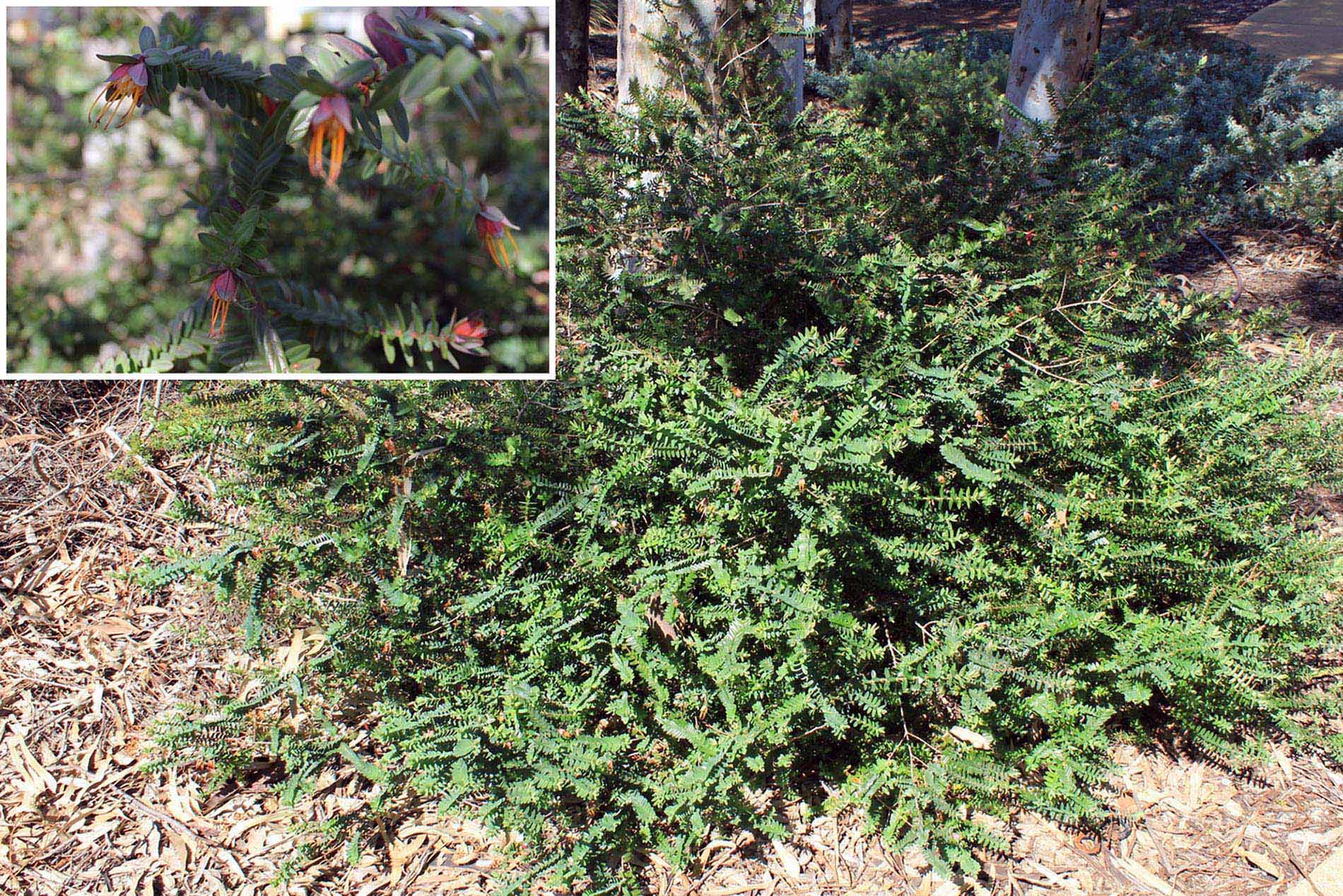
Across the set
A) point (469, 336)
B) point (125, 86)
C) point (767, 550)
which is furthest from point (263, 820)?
point (125, 86)

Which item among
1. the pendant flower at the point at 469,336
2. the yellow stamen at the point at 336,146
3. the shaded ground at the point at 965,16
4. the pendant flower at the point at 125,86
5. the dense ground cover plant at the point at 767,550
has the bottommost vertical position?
the dense ground cover plant at the point at 767,550

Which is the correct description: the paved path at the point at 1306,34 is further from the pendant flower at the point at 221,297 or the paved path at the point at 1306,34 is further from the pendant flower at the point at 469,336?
the pendant flower at the point at 221,297

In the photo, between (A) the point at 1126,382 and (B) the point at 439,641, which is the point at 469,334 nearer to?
(B) the point at 439,641

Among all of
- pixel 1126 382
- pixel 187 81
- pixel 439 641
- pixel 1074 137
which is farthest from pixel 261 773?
pixel 1074 137

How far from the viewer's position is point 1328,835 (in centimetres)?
301

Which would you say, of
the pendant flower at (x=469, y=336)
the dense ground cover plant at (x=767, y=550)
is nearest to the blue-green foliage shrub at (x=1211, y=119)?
the dense ground cover plant at (x=767, y=550)

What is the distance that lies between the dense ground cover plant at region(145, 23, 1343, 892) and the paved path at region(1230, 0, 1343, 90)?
8400 mm

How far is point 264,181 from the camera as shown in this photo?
5.60 ft

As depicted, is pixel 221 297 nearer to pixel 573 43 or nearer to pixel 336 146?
pixel 336 146

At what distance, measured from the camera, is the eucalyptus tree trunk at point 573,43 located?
629cm

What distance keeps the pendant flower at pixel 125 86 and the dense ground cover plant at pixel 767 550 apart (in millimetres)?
1285

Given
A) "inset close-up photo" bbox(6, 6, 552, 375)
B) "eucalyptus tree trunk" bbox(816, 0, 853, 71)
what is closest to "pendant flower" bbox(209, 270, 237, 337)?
"inset close-up photo" bbox(6, 6, 552, 375)

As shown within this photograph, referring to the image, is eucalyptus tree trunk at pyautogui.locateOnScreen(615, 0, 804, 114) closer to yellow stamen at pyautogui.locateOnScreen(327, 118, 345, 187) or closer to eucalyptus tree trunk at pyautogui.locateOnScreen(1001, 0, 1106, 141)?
eucalyptus tree trunk at pyautogui.locateOnScreen(1001, 0, 1106, 141)

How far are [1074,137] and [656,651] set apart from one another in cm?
266
